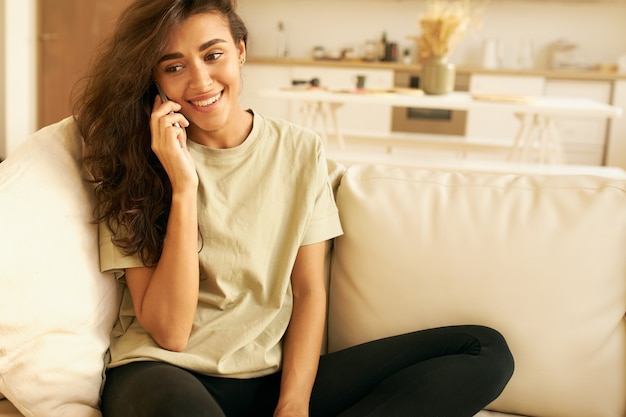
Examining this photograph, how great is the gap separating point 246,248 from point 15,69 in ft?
15.6

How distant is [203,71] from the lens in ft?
4.32

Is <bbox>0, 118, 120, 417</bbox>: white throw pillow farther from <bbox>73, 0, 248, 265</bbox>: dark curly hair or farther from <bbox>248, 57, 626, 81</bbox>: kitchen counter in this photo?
<bbox>248, 57, 626, 81</bbox>: kitchen counter

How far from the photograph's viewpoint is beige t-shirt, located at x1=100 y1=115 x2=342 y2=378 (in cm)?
128

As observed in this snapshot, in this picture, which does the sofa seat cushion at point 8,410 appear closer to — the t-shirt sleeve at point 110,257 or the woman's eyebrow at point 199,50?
the t-shirt sleeve at point 110,257

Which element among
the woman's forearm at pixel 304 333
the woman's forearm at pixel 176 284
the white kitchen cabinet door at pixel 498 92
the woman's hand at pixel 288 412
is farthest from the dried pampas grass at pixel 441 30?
the woman's hand at pixel 288 412

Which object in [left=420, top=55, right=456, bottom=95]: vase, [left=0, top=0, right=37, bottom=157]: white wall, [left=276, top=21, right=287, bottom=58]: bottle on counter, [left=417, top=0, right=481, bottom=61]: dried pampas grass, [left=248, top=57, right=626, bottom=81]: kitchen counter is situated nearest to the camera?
[left=417, top=0, right=481, bottom=61]: dried pampas grass

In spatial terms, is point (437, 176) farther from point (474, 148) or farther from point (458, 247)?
point (474, 148)

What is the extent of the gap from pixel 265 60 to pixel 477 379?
5.26 m

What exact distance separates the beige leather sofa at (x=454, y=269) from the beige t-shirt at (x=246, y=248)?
0.08 m

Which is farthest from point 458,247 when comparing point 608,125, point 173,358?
point 608,125

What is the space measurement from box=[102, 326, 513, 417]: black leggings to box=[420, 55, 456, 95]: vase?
9.51 feet

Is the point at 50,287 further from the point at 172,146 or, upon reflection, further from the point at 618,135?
the point at 618,135

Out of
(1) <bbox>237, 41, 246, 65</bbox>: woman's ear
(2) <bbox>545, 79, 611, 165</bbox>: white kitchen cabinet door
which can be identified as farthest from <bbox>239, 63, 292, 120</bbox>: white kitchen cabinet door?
(1) <bbox>237, 41, 246, 65</bbox>: woman's ear

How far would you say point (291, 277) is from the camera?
1416 mm
